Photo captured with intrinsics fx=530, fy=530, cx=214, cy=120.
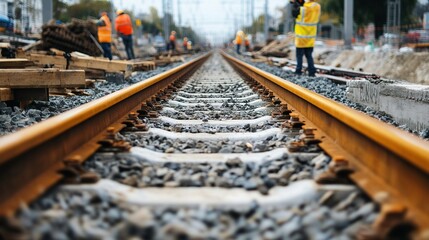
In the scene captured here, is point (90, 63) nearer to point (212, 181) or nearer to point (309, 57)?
point (309, 57)

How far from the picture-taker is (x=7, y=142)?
2.39 metres

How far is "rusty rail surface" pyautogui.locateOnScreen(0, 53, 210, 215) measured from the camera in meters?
2.28

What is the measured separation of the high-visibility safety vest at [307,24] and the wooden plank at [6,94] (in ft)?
22.7

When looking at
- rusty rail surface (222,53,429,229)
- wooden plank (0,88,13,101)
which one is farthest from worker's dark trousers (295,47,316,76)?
Result: rusty rail surface (222,53,429,229)

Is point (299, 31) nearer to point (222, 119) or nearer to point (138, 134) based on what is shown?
point (222, 119)

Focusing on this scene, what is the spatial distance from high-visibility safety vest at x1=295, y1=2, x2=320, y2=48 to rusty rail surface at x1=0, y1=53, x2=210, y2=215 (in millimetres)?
7458

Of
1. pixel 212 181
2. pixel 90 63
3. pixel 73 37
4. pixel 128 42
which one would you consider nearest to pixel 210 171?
pixel 212 181

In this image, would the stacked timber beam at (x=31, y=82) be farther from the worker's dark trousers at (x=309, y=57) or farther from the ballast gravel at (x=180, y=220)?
the worker's dark trousers at (x=309, y=57)

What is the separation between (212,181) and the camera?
277 centimetres

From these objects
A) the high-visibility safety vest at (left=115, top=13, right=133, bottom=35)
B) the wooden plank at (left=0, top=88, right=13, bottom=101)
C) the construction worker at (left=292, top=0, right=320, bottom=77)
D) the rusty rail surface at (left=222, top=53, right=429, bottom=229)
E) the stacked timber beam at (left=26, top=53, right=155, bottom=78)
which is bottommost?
the rusty rail surface at (left=222, top=53, right=429, bottom=229)

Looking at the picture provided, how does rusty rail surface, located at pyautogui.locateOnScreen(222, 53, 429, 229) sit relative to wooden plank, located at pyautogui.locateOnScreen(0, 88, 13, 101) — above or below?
below

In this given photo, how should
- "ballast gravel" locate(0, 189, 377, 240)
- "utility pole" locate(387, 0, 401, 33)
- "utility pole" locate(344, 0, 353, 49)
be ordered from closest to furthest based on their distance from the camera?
"ballast gravel" locate(0, 189, 377, 240)
"utility pole" locate(344, 0, 353, 49)
"utility pole" locate(387, 0, 401, 33)

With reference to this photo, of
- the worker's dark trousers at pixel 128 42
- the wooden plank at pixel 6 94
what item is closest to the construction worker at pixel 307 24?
the wooden plank at pixel 6 94

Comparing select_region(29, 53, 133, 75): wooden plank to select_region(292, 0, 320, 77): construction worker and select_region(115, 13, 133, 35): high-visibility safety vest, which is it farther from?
select_region(115, 13, 133, 35): high-visibility safety vest
